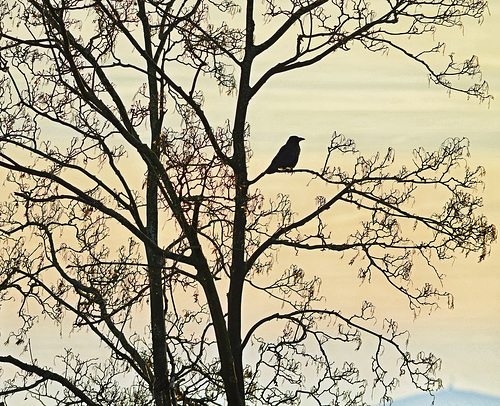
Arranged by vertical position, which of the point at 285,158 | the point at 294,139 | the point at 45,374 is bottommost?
the point at 45,374

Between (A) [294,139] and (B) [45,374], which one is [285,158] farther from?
(B) [45,374]

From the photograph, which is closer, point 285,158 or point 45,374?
point 285,158

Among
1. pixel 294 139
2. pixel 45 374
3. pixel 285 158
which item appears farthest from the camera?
pixel 294 139

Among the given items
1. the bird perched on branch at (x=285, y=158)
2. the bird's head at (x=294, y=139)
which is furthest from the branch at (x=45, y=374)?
the bird's head at (x=294, y=139)

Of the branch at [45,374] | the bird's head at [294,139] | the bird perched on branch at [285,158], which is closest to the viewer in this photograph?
the bird perched on branch at [285,158]

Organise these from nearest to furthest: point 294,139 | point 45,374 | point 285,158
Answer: point 285,158 → point 45,374 → point 294,139

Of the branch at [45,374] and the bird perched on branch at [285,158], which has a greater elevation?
the bird perched on branch at [285,158]

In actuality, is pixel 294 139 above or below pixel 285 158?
above

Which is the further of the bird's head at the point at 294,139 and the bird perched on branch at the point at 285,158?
the bird's head at the point at 294,139

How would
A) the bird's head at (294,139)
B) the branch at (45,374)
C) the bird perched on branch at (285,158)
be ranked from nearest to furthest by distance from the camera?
the bird perched on branch at (285,158) < the branch at (45,374) < the bird's head at (294,139)

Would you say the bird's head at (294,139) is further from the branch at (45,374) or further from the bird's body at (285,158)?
the branch at (45,374)

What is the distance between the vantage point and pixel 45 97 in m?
13.3

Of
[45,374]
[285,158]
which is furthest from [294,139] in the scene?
[45,374]

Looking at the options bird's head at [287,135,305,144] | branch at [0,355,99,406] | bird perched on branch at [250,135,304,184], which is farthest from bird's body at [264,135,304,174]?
branch at [0,355,99,406]
